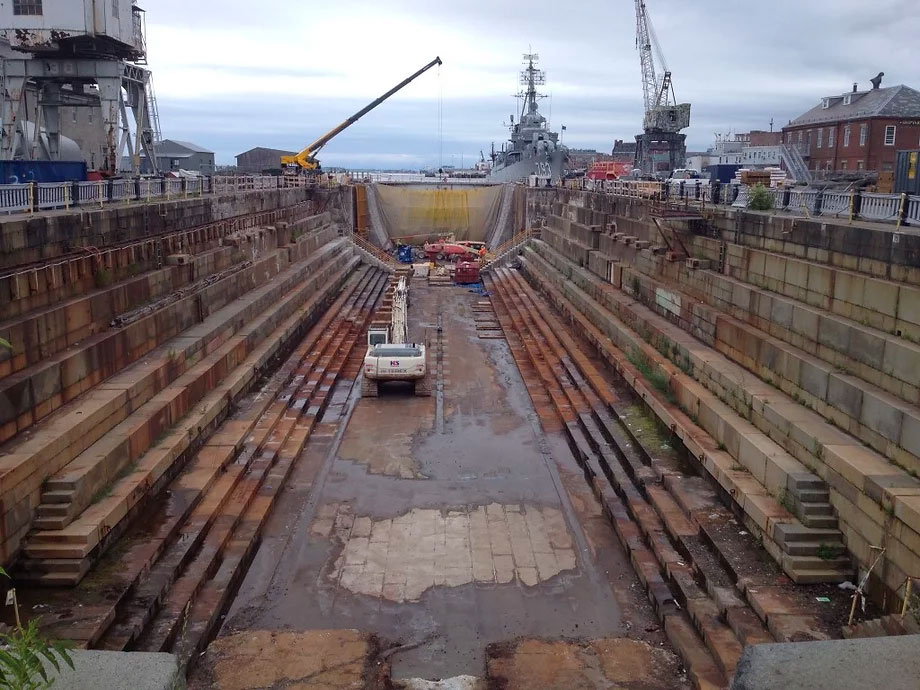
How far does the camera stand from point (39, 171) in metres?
18.9

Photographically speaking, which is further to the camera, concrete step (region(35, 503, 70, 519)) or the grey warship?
the grey warship

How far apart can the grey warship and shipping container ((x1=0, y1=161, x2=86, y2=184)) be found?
180 feet

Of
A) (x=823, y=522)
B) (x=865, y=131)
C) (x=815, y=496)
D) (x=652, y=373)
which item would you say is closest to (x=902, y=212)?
(x=815, y=496)

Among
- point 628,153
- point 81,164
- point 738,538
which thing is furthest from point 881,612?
point 628,153

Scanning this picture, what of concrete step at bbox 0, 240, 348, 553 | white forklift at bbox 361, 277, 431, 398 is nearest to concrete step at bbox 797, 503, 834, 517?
concrete step at bbox 0, 240, 348, 553

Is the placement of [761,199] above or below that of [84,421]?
above

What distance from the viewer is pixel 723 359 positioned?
1628 cm

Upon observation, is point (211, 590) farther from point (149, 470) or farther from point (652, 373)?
point (652, 373)

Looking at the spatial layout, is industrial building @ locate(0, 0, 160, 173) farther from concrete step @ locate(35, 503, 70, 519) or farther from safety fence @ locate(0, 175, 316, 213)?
concrete step @ locate(35, 503, 70, 519)

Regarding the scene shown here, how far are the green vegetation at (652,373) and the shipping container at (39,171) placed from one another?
15.2 metres

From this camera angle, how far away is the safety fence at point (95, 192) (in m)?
15.0

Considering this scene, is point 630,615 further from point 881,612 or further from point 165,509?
point 165,509

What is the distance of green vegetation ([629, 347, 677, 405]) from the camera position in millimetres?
16938

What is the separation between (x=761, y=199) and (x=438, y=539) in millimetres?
11829
